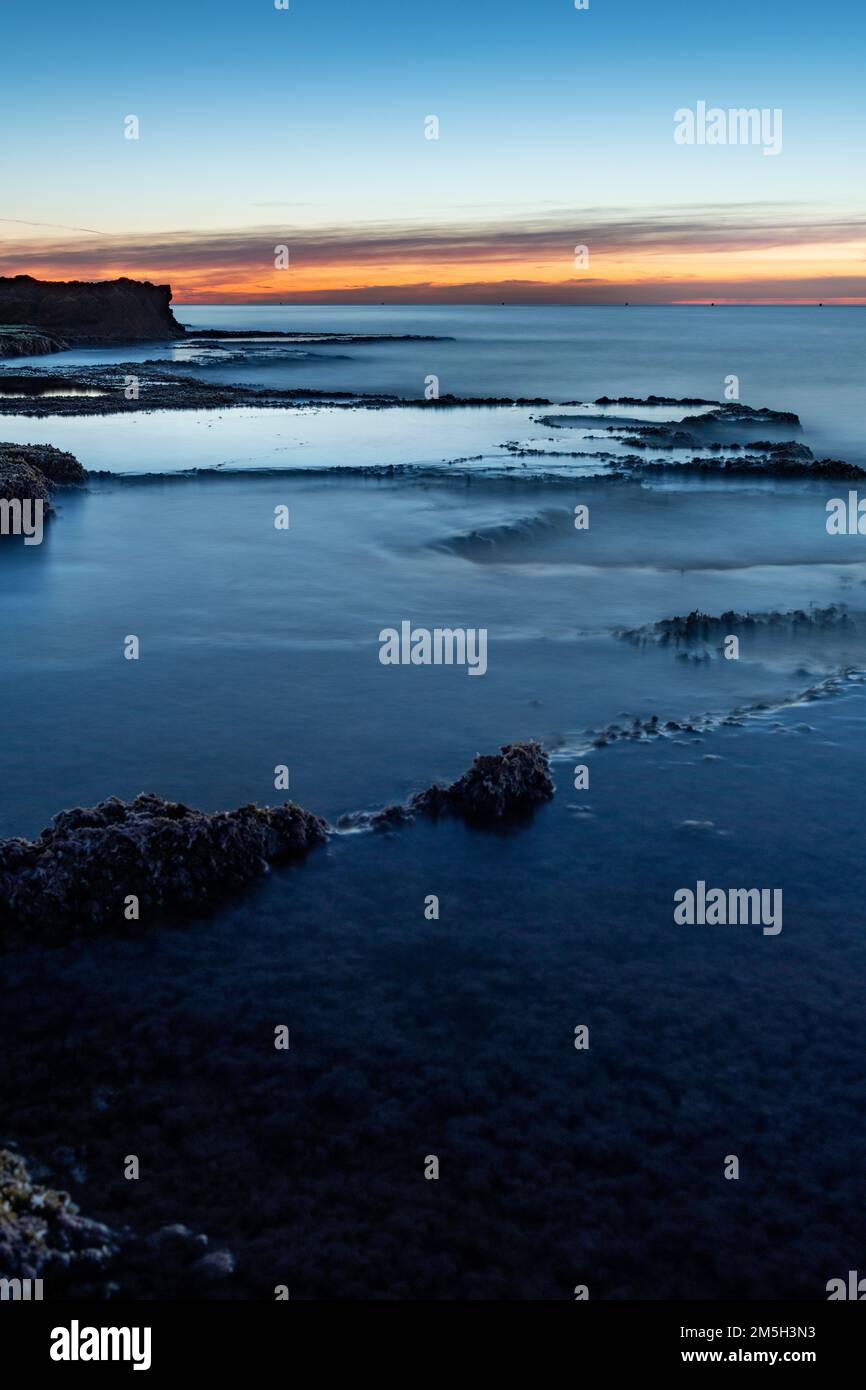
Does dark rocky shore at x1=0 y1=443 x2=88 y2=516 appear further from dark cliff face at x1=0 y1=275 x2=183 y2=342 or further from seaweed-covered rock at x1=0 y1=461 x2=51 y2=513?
dark cliff face at x1=0 y1=275 x2=183 y2=342

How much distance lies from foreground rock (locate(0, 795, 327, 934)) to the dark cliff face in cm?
12156

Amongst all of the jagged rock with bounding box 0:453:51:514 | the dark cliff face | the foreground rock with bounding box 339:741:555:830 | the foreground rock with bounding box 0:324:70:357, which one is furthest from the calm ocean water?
the dark cliff face

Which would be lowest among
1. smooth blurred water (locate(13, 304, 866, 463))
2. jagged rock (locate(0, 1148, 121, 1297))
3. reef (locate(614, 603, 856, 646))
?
jagged rock (locate(0, 1148, 121, 1297))

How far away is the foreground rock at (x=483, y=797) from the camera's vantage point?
10.9 m

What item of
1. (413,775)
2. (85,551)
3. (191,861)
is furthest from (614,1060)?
(85,551)

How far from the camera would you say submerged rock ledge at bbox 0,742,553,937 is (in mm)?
9102

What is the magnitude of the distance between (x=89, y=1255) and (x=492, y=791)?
6.02 meters

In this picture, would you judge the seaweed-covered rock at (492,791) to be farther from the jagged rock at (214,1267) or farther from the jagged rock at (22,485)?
the jagged rock at (22,485)

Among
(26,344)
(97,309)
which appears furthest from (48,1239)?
(97,309)

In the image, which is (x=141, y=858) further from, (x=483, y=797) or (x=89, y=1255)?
(x=89, y=1255)

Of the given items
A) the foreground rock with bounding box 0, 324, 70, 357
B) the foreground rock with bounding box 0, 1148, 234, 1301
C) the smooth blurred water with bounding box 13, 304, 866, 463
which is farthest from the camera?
the foreground rock with bounding box 0, 324, 70, 357

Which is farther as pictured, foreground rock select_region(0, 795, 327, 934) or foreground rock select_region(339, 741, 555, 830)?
foreground rock select_region(339, 741, 555, 830)

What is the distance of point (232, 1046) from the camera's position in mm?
7582

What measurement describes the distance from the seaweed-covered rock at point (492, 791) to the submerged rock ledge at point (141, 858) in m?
0.51
